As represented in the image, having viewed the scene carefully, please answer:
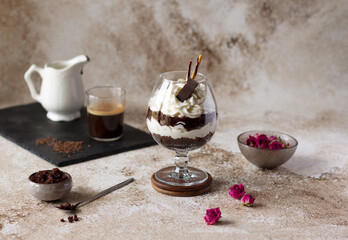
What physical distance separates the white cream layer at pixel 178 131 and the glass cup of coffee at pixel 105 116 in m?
0.50

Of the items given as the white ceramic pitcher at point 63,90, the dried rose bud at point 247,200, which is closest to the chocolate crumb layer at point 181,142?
the dried rose bud at point 247,200

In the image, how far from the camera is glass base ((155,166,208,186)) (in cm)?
175

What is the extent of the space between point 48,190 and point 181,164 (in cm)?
46

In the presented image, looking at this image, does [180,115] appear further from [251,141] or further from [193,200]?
[251,141]

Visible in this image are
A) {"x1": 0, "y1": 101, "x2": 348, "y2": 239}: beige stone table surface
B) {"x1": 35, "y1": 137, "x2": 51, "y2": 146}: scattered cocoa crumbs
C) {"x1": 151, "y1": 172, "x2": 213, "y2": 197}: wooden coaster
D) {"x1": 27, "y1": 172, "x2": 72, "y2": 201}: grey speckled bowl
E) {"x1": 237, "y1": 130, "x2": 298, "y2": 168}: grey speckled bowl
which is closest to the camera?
{"x1": 0, "y1": 101, "x2": 348, "y2": 239}: beige stone table surface

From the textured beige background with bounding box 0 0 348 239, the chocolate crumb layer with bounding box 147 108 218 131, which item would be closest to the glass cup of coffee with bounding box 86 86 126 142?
the textured beige background with bounding box 0 0 348 239

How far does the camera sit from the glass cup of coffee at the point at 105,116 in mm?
2166

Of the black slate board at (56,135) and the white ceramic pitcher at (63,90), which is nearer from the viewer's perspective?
the black slate board at (56,135)

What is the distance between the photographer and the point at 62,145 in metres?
2.12

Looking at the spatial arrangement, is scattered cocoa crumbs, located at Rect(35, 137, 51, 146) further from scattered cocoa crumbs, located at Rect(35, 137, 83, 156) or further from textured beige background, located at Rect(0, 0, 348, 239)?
textured beige background, located at Rect(0, 0, 348, 239)

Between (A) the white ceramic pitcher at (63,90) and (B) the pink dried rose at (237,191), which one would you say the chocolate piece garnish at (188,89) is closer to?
(B) the pink dried rose at (237,191)

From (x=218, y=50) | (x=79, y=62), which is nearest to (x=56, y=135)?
(x=79, y=62)

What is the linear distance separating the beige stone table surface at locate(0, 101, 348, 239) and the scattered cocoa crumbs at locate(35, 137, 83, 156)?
0.09 m

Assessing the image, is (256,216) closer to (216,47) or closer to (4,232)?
(4,232)
